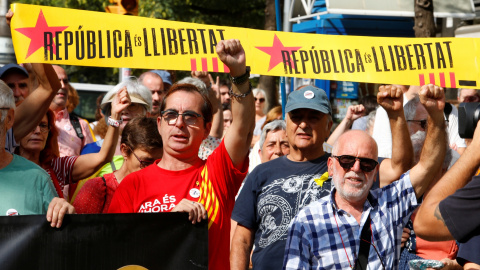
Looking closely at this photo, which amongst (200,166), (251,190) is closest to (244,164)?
(200,166)

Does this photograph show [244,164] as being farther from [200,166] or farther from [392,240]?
[392,240]

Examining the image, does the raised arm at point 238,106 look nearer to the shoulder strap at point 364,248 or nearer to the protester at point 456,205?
the shoulder strap at point 364,248

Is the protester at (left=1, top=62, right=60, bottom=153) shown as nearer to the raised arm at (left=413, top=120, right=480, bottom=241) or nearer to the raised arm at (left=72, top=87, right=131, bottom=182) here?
the raised arm at (left=72, top=87, right=131, bottom=182)

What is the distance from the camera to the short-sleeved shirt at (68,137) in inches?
265

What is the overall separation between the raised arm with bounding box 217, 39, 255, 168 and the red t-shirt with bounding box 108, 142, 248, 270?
0.21 ft

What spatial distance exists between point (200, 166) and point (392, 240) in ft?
3.53

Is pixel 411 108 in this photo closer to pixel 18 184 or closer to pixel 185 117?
pixel 185 117

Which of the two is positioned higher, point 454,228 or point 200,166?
point 200,166

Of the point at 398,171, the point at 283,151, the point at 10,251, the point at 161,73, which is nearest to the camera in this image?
the point at 10,251

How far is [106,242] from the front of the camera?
3775mm

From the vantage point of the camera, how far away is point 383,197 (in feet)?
13.6

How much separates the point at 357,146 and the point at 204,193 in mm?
861

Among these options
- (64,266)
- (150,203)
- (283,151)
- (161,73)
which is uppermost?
(161,73)

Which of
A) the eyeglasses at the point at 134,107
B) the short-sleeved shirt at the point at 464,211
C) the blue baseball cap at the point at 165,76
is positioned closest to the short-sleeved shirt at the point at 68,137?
the eyeglasses at the point at 134,107
